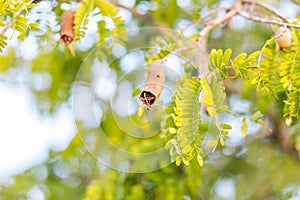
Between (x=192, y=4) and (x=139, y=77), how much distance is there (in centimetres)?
78

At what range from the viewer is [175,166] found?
147 cm

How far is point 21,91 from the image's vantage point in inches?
68.7

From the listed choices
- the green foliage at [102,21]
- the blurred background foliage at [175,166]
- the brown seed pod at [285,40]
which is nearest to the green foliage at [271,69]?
the brown seed pod at [285,40]

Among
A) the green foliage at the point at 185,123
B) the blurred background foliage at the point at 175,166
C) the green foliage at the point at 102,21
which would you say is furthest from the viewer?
the blurred background foliage at the point at 175,166

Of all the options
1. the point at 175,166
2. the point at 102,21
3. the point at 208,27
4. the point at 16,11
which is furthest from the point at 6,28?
the point at 175,166

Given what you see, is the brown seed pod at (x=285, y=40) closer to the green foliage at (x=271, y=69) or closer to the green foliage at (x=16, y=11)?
the green foliage at (x=271, y=69)

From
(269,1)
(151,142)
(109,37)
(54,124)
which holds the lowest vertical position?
(54,124)

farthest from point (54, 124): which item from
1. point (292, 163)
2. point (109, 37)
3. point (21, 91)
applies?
point (109, 37)

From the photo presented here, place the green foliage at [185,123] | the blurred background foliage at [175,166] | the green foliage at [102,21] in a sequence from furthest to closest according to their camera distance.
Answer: the blurred background foliage at [175,166]
the green foliage at [102,21]
the green foliage at [185,123]

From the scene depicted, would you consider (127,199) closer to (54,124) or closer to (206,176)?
(206,176)

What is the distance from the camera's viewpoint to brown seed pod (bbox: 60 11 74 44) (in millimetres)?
892

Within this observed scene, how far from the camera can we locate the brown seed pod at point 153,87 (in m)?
0.72

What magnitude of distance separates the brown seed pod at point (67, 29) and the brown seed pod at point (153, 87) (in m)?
0.20

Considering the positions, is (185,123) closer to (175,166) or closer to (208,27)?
(208,27)
